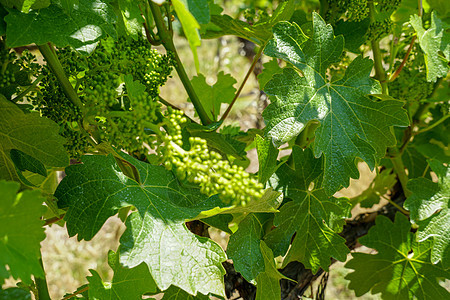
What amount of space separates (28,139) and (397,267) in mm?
1239

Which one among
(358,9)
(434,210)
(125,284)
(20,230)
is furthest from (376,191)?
(20,230)

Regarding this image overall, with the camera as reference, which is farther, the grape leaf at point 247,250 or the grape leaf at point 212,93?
the grape leaf at point 212,93

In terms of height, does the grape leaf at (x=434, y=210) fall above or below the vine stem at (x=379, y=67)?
below

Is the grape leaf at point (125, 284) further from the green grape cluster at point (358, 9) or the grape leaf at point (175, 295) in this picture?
the green grape cluster at point (358, 9)

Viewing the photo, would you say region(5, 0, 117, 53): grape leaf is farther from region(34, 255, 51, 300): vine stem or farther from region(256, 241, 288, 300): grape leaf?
region(256, 241, 288, 300): grape leaf

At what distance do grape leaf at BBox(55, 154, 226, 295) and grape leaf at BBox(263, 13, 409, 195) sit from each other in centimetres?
27

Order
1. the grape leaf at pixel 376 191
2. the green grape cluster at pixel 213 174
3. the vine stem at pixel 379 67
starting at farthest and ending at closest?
the grape leaf at pixel 376 191 → the vine stem at pixel 379 67 → the green grape cluster at pixel 213 174

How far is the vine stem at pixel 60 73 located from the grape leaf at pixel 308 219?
56 centimetres

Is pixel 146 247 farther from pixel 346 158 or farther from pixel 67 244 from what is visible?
pixel 67 244

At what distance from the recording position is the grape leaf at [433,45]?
4.05 feet

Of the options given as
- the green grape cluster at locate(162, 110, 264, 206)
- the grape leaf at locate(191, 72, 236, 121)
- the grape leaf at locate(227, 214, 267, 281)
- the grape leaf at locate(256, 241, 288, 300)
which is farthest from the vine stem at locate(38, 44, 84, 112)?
the grape leaf at locate(191, 72, 236, 121)

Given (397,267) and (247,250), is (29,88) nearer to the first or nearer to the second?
(247,250)

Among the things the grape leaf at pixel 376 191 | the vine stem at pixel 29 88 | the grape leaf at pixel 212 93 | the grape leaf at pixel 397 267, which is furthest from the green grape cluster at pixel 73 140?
the grape leaf at pixel 376 191

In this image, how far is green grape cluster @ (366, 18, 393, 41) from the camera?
4.47 ft
